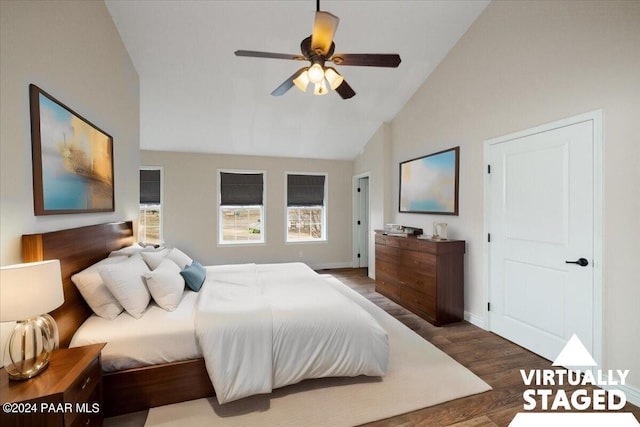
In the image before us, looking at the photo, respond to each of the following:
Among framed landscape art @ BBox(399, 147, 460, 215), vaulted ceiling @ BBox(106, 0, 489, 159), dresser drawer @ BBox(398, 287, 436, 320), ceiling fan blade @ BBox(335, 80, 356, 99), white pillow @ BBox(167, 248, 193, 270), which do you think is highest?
vaulted ceiling @ BBox(106, 0, 489, 159)

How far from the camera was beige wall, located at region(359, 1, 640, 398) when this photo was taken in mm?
2045

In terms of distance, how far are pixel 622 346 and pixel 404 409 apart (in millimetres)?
1711

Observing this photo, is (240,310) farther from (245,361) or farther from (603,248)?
(603,248)

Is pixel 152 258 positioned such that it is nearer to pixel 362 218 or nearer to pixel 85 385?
pixel 85 385

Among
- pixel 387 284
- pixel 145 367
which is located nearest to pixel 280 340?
pixel 145 367

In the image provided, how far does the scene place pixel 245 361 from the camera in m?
1.88

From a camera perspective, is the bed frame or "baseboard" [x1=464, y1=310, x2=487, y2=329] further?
"baseboard" [x1=464, y1=310, x2=487, y2=329]

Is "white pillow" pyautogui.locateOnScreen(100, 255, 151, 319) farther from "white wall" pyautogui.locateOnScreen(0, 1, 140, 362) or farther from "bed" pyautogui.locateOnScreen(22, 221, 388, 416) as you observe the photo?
"white wall" pyautogui.locateOnScreen(0, 1, 140, 362)

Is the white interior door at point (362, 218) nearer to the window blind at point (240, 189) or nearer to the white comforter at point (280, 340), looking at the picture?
the window blind at point (240, 189)

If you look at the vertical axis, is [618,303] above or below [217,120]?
below

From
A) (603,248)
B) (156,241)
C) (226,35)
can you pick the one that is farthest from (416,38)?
(156,241)

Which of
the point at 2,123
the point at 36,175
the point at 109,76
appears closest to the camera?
the point at 2,123

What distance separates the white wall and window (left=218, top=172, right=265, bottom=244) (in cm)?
260

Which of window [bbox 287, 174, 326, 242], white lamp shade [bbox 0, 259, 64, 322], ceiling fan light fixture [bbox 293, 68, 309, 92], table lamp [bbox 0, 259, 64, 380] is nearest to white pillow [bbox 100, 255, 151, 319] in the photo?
table lamp [bbox 0, 259, 64, 380]
